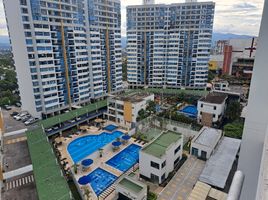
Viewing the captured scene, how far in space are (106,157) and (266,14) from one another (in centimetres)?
2110

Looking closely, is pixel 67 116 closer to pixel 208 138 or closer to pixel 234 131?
pixel 208 138

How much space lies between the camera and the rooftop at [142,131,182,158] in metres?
16.6

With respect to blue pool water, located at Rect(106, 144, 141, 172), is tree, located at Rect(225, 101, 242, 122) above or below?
above

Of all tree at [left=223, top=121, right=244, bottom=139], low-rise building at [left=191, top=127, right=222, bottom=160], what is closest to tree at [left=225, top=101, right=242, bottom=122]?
tree at [left=223, top=121, right=244, bottom=139]

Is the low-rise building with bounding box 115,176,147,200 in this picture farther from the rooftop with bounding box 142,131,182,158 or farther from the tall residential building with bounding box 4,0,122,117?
the tall residential building with bounding box 4,0,122,117

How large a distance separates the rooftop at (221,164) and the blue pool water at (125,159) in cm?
734

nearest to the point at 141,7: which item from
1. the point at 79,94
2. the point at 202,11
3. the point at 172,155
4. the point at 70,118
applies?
the point at 202,11

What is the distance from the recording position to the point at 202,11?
40.1m

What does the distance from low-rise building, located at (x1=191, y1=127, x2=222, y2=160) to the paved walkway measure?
73cm

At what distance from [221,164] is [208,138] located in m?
4.33

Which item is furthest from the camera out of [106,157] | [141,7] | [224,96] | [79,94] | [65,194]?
[141,7]

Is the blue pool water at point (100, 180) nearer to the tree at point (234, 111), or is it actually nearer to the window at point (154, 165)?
the window at point (154, 165)

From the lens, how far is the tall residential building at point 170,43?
4073cm

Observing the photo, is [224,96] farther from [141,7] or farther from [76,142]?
[141,7]
